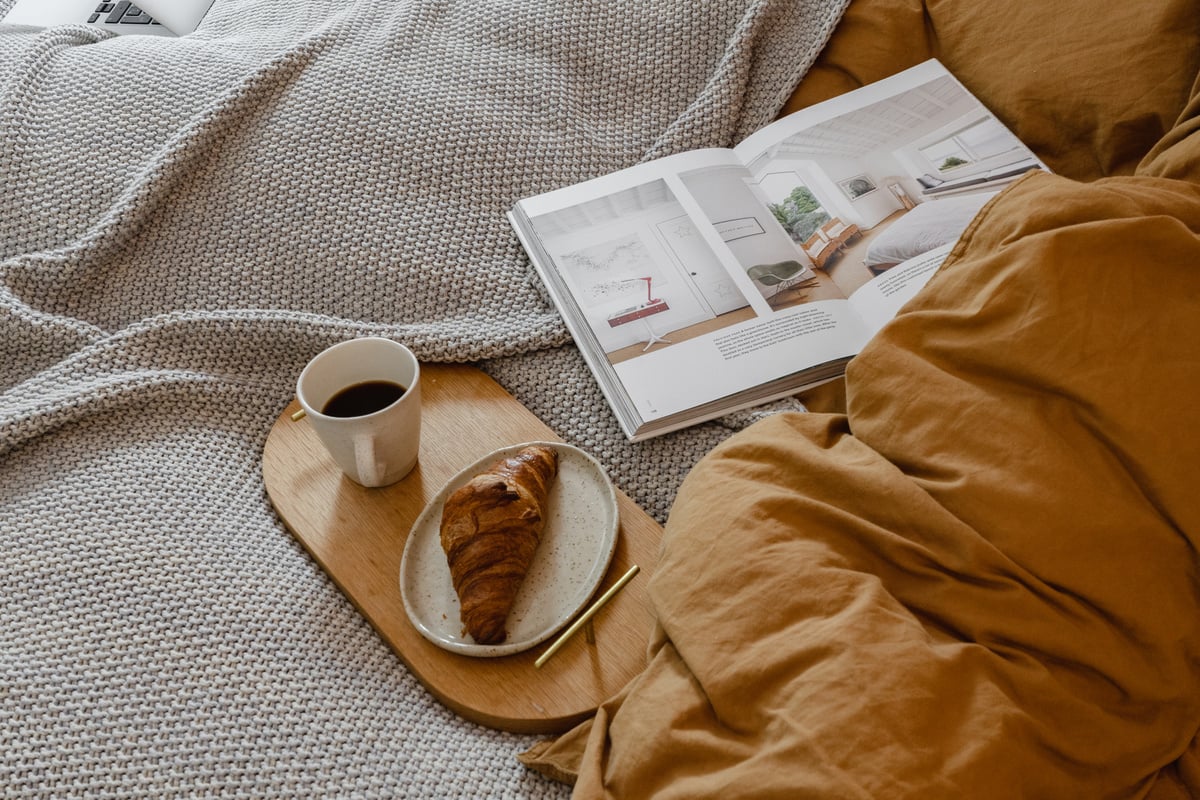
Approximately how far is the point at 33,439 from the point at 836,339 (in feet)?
2.05

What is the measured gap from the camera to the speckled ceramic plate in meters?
0.62

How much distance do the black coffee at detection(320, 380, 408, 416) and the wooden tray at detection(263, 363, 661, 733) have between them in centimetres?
7

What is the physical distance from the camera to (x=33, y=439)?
71cm

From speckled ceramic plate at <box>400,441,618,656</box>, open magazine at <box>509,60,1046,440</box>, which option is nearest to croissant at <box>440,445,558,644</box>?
speckled ceramic plate at <box>400,441,618,656</box>

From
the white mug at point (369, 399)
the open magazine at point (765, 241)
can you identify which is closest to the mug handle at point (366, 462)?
the white mug at point (369, 399)

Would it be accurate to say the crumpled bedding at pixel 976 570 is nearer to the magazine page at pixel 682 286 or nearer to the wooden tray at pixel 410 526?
the wooden tray at pixel 410 526

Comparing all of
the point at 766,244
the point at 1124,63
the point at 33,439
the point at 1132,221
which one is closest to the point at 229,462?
the point at 33,439

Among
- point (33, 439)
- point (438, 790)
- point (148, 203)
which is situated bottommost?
point (438, 790)

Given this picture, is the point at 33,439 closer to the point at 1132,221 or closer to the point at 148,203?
the point at 148,203

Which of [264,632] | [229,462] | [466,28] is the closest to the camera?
[264,632]

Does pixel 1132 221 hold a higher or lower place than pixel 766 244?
higher

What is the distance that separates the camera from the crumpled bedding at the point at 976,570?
18.5 inches

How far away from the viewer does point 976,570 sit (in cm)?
51

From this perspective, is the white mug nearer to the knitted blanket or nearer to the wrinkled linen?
the knitted blanket
